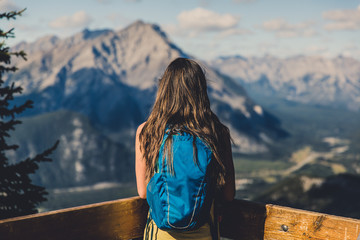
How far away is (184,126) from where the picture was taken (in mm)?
4734

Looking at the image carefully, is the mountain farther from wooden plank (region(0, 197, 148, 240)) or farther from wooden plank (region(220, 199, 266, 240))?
wooden plank (region(0, 197, 148, 240))

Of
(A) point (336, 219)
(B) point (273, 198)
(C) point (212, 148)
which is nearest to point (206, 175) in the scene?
(C) point (212, 148)

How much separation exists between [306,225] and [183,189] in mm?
1838

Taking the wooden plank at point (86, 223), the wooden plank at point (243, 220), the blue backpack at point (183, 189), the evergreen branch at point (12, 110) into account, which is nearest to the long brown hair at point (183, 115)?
the blue backpack at point (183, 189)

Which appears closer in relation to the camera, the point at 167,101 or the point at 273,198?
the point at 167,101

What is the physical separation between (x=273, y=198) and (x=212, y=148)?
177356 mm

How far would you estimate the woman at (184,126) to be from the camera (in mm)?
4691

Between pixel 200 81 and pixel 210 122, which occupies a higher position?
pixel 200 81

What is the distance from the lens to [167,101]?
495 centimetres

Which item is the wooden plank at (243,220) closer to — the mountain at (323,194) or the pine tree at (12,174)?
the pine tree at (12,174)

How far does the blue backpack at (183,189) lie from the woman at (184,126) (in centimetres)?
16

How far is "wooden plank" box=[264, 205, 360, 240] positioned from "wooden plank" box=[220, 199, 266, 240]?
101 mm

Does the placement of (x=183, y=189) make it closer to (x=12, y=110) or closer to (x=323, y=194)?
(x=12, y=110)

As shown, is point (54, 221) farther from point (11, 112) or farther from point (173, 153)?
point (11, 112)
